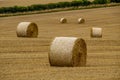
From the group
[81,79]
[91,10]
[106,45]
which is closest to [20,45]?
[106,45]

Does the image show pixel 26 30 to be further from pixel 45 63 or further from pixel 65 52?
pixel 65 52

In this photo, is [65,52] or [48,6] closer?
[65,52]

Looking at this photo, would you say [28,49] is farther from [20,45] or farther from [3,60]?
[3,60]

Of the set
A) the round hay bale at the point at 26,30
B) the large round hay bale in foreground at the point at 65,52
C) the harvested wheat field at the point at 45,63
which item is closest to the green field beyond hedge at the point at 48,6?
the round hay bale at the point at 26,30

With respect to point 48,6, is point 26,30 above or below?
above

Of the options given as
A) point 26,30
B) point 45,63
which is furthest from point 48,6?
point 45,63

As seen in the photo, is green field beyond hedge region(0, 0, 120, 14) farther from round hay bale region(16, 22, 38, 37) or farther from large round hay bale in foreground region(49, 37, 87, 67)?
large round hay bale in foreground region(49, 37, 87, 67)

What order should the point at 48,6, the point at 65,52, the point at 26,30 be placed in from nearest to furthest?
the point at 65,52, the point at 26,30, the point at 48,6

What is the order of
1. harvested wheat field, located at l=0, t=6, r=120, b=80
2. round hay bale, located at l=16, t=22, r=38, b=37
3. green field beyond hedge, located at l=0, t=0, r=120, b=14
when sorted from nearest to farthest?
harvested wheat field, located at l=0, t=6, r=120, b=80 < round hay bale, located at l=16, t=22, r=38, b=37 < green field beyond hedge, located at l=0, t=0, r=120, b=14

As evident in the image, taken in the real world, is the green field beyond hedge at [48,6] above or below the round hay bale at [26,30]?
below

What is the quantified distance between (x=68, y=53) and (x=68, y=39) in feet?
2.33

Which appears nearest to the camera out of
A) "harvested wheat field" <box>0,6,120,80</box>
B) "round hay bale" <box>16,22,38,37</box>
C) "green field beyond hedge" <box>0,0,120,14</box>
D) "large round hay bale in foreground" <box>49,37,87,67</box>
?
"harvested wheat field" <box>0,6,120,80</box>

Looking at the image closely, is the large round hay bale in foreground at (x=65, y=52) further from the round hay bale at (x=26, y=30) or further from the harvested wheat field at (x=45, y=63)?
the round hay bale at (x=26, y=30)

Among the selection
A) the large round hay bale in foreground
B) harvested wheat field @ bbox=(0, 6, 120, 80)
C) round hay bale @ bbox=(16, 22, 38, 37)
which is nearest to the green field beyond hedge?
round hay bale @ bbox=(16, 22, 38, 37)
